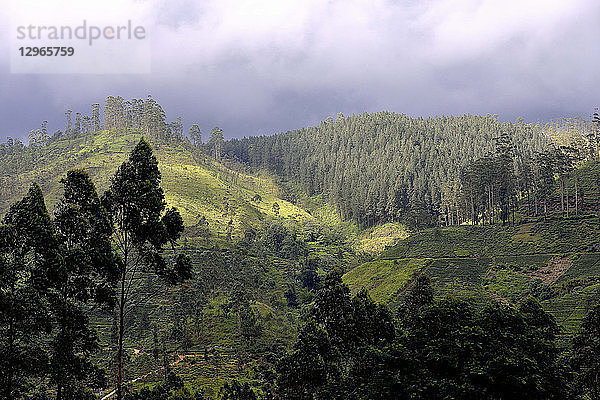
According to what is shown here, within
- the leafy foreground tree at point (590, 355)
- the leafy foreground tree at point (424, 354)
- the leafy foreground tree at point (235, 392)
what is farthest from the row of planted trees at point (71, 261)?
the leafy foreground tree at point (235, 392)

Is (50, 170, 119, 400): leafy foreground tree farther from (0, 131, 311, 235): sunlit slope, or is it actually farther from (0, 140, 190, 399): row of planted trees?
(0, 131, 311, 235): sunlit slope

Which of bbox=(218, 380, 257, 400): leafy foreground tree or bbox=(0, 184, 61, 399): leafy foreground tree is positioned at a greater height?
bbox=(0, 184, 61, 399): leafy foreground tree

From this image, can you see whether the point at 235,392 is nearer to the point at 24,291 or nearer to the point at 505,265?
the point at 24,291

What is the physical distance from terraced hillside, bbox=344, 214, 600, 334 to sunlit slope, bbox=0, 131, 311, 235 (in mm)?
52421

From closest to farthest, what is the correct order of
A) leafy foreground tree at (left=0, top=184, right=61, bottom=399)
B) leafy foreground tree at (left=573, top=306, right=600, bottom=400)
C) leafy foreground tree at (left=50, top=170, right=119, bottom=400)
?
leafy foreground tree at (left=0, top=184, right=61, bottom=399) < leafy foreground tree at (left=50, top=170, right=119, bottom=400) < leafy foreground tree at (left=573, top=306, right=600, bottom=400)

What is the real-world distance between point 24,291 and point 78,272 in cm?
225

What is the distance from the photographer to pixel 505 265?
76.3 m

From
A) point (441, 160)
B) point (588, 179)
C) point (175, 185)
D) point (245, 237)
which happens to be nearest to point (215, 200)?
point (175, 185)

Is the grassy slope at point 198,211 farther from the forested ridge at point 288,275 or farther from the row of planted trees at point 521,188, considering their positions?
the row of planted trees at point 521,188

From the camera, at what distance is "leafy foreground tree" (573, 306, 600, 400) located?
86.0ft

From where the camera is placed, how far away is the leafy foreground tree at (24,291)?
18281 mm

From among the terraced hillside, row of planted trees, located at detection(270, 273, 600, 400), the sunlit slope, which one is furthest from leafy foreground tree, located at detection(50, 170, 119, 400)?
the sunlit slope

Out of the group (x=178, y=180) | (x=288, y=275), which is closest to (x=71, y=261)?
(x=288, y=275)

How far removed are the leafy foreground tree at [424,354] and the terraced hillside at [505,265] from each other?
3163 cm
